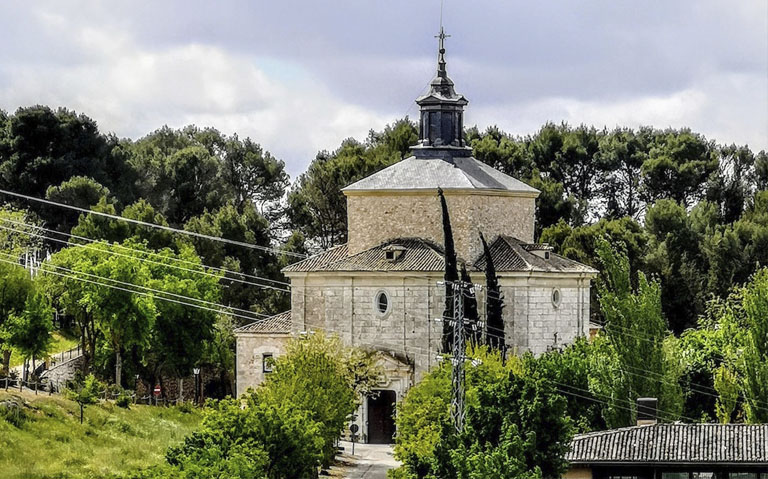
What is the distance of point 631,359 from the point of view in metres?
59.8

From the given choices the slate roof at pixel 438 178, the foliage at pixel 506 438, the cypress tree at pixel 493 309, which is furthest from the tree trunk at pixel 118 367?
the foliage at pixel 506 438

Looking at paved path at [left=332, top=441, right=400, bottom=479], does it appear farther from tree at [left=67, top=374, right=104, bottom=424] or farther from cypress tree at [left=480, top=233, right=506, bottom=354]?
tree at [left=67, top=374, right=104, bottom=424]

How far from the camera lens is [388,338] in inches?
2714

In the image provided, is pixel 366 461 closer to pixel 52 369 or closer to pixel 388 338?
pixel 388 338

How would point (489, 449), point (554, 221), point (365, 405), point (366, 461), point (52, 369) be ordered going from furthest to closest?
1. point (554, 221)
2. point (52, 369)
3. point (365, 405)
4. point (366, 461)
5. point (489, 449)

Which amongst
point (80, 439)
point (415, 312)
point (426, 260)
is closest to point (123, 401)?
point (80, 439)

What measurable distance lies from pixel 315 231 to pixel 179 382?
1918cm

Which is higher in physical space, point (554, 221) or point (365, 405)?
point (554, 221)

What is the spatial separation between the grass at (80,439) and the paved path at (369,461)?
216 inches

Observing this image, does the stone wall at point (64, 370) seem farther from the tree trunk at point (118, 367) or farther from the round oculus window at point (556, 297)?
the round oculus window at point (556, 297)

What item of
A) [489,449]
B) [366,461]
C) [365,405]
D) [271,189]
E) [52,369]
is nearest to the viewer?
[489,449]

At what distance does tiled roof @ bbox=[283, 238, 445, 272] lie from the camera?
6881 centimetres

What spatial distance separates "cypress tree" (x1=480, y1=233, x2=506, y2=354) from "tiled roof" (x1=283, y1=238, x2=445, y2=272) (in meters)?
1.77

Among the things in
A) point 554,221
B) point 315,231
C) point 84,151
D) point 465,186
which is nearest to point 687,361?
point 465,186
